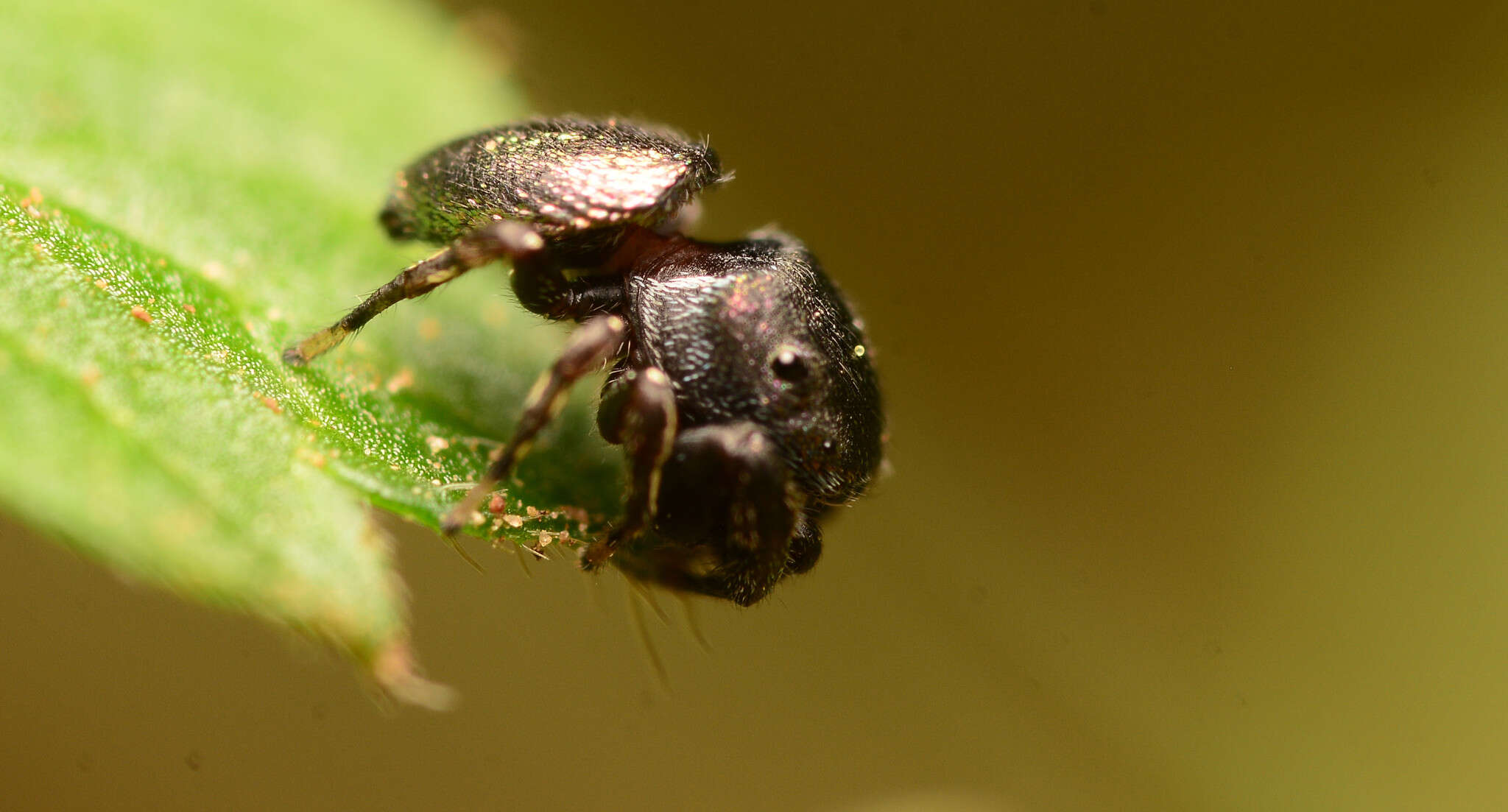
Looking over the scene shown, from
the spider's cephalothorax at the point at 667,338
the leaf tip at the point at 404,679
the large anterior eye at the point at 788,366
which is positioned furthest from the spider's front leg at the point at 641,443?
the leaf tip at the point at 404,679

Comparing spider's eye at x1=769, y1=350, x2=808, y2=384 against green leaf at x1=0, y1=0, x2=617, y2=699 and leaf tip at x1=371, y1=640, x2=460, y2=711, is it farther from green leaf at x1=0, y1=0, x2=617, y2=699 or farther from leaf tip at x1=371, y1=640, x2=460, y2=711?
leaf tip at x1=371, y1=640, x2=460, y2=711

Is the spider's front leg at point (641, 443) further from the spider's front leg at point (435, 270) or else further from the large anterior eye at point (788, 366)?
the spider's front leg at point (435, 270)

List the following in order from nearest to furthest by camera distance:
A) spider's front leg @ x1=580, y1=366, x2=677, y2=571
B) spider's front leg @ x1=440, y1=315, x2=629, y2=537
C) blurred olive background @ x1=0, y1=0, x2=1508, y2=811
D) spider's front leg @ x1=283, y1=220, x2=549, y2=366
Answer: spider's front leg @ x1=440, y1=315, x2=629, y2=537, spider's front leg @ x1=580, y1=366, x2=677, y2=571, spider's front leg @ x1=283, y1=220, x2=549, y2=366, blurred olive background @ x1=0, y1=0, x2=1508, y2=811

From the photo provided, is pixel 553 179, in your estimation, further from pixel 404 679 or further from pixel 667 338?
pixel 404 679

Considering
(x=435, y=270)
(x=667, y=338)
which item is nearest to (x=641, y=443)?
(x=667, y=338)

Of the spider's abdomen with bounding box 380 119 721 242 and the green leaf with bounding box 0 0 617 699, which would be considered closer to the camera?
the green leaf with bounding box 0 0 617 699

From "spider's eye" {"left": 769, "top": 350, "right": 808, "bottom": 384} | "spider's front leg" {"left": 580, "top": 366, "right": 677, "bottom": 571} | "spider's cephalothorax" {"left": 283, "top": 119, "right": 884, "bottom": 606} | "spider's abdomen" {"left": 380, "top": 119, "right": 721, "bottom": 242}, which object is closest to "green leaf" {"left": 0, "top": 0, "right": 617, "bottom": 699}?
"spider's front leg" {"left": 580, "top": 366, "right": 677, "bottom": 571}

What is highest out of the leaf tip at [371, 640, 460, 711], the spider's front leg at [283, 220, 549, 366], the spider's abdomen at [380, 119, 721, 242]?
the spider's abdomen at [380, 119, 721, 242]
